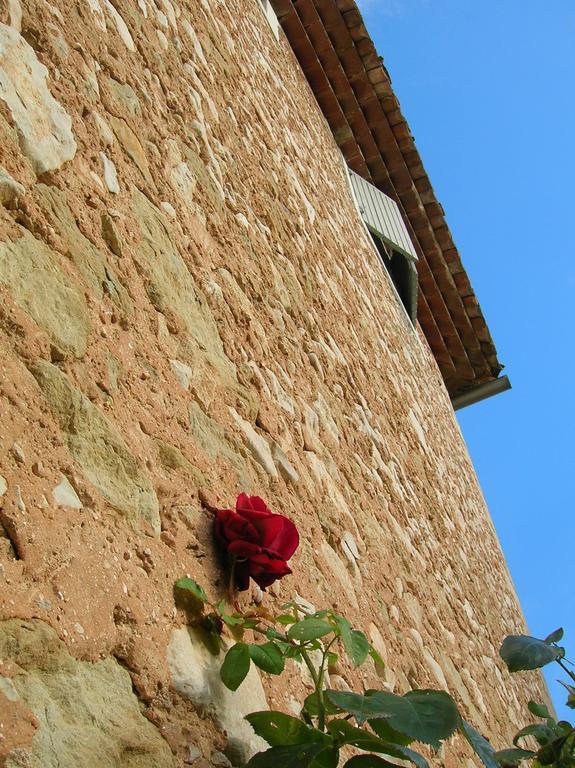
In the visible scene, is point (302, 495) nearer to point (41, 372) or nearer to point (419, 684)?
point (419, 684)

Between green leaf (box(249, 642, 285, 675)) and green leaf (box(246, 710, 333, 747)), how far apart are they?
3.4 inches

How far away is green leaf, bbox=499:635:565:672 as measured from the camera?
1956 millimetres

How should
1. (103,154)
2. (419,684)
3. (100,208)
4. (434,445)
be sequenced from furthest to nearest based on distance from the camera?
(434,445), (419,684), (103,154), (100,208)

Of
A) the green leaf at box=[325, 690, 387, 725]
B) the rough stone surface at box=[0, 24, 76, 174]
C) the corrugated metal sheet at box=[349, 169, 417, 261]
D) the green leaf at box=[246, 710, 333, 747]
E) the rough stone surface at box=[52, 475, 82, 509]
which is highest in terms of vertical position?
the corrugated metal sheet at box=[349, 169, 417, 261]

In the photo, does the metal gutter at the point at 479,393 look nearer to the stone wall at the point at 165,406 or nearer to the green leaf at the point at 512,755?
the stone wall at the point at 165,406

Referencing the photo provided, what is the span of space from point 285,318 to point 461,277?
179 inches

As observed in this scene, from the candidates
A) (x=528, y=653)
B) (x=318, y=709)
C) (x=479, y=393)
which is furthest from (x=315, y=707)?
(x=479, y=393)

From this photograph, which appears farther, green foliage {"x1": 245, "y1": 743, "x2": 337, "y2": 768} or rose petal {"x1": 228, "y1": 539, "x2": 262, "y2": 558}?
rose petal {"x1": 228, "y1": 539, "x2": 262, "y2": 558}

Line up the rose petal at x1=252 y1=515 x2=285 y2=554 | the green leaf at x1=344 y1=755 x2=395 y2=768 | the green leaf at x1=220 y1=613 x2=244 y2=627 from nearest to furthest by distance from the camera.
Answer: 1. the green leaf at x1=344 y1=755 x2=395 y2=768
2. the green leaf at x1=220 y1=613 x2=244 y2=627
3. the rose petal at x1=252 y1=515 x2=285 y2=554

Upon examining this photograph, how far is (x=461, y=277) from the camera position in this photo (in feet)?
23.2

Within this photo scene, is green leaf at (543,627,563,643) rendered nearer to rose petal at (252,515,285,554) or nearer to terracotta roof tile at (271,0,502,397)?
rose petal at (252,515,285,554)

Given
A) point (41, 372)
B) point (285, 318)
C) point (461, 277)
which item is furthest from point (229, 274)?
point (461, 277)

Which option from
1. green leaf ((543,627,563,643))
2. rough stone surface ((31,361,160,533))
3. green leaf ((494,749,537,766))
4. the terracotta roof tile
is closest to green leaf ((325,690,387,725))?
rough stone surface ((31,361,160,533))

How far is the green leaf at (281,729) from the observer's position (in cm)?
137
